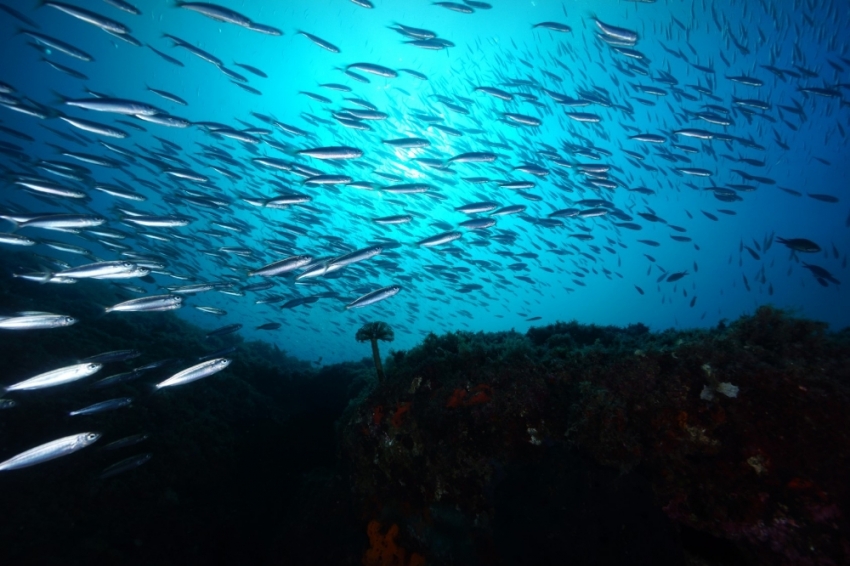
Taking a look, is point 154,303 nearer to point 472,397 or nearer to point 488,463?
point 472,397

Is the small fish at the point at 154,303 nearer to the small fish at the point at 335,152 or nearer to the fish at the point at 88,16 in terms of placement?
the small fish at the point at 335,152

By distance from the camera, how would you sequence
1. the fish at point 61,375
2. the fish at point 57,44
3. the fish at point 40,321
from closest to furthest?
the fish at point 61,375 < the fish at point 40,321 < the fish at point 57,44

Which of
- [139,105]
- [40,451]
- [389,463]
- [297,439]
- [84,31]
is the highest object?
[84,31]

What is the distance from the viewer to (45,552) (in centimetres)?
502

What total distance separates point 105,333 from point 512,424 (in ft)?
36.0

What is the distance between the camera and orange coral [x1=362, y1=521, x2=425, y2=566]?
4.84 meters

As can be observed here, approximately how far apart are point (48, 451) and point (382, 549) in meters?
4.62

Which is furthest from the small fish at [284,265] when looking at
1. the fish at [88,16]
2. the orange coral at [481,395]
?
the fish at [88,16]

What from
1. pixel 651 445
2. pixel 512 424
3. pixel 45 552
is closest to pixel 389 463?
pixel 512 424

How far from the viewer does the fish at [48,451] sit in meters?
4.30

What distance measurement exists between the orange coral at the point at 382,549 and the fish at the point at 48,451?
407cm

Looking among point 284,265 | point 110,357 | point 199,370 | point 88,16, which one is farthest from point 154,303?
point 88,16

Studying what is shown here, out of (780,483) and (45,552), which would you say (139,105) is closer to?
(45,552)

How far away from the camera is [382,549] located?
16.3 ft
